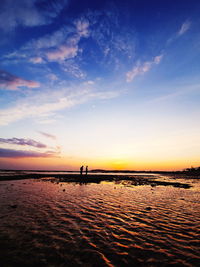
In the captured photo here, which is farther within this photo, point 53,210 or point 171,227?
point 53,210

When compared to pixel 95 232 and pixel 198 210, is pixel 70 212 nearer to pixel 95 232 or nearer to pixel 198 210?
pixel 95 232

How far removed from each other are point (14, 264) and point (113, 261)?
3.63m

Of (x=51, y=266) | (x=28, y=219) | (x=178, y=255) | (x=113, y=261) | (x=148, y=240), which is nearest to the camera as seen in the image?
(x=51, y=266)

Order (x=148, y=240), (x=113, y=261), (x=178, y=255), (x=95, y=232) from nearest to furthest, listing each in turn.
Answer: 1. (x=113, y=261)
2. (x=178, y=255)
3. (x=148, y=240)
4. (x=95, y=232)

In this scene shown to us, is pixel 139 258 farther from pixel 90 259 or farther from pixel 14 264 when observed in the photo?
pixel 14 264

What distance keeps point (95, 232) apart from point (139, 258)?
3183 mm

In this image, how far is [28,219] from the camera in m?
10.4

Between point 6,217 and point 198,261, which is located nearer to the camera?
point 198,261

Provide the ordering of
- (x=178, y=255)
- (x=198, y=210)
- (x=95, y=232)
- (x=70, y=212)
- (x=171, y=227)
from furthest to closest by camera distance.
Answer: (x=198, y=210), (x=70, y=212), (x=171, y=227), (x=95, y=232), (x=178, y=255)

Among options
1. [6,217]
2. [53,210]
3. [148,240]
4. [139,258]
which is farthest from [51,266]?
[53,210]

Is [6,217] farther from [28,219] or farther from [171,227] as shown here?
[171,227]

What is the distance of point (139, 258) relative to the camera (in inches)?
245

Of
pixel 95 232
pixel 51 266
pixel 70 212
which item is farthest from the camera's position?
pixel 70 212

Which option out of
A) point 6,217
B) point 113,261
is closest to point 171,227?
point 113,261
